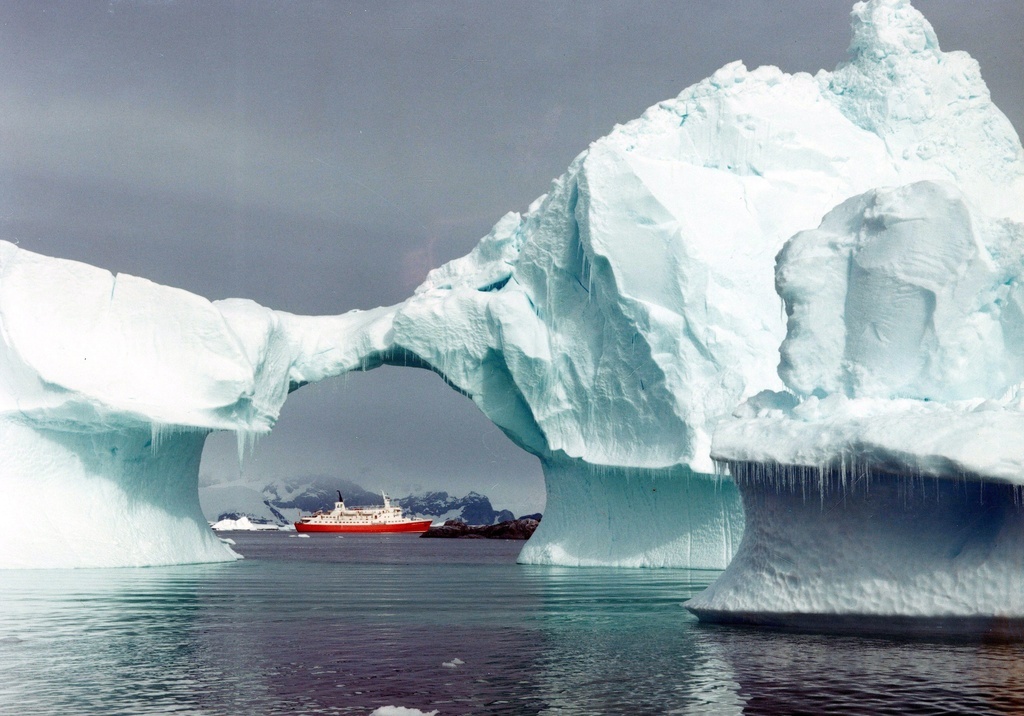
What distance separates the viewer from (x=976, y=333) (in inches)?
404

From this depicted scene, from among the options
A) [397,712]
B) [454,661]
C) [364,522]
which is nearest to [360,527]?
[364,522]

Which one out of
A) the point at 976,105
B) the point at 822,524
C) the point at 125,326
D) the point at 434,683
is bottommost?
the point at 434,683

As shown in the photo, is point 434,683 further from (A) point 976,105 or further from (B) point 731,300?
(A) point 976,105

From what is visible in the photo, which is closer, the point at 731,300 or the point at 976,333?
the point at 976,333

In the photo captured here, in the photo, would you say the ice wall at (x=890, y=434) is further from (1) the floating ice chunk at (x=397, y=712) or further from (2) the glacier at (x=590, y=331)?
(2) the glacier at (x=590, y=331)

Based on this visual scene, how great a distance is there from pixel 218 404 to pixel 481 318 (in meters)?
4.91

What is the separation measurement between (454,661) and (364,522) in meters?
82.6

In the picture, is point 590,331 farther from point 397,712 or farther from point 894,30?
point 397,712

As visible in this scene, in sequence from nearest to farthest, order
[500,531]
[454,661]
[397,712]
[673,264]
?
[397,712] → [454,661] → [673,264] → [500,531]

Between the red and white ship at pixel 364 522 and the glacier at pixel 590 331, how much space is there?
65.6 m

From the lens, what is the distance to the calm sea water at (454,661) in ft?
20.5

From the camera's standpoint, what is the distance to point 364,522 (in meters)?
Result: 88.9

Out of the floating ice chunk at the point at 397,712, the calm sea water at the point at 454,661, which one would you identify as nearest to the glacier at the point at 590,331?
the calm sea water at the point at 454,661

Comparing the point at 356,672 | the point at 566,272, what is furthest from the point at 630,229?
the point at 356,672
